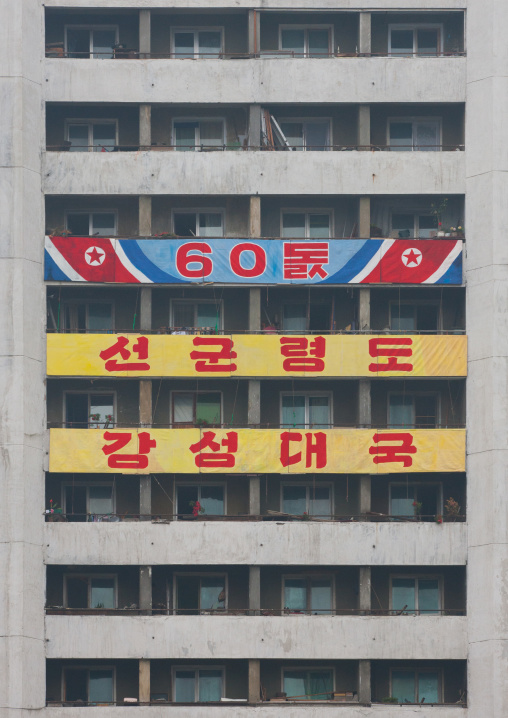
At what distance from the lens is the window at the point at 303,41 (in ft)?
161

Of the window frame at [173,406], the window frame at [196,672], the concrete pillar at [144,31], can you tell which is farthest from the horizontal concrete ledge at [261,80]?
the window frame at [196,672]

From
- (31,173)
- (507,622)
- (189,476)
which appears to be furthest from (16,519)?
(507,622)

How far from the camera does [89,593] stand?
1852 inches

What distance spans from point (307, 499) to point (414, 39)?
19665 mm

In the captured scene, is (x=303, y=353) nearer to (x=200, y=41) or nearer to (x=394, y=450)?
(x=394, y=450)

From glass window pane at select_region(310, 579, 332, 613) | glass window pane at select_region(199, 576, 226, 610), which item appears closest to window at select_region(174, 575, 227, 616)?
glass window pane at select_region(199, 576, 226, 610)

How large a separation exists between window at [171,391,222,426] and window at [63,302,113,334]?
4.16 metres

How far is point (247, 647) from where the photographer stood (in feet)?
146

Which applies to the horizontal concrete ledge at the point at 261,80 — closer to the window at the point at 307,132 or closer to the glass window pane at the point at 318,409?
the window at the point at 307,132

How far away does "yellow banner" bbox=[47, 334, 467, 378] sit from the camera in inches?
1801

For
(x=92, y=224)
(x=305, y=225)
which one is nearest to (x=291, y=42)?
(x=305, y=225)

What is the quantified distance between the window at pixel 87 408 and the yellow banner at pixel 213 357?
8.03 ft

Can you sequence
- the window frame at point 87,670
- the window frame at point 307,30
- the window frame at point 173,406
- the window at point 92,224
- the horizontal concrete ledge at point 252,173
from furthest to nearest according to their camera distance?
the window frame at point 307,30
the window at point 92,224
the window frame at point 173,406
the horizontal concrete ledge at point 252,173
the window frame at point 87,670

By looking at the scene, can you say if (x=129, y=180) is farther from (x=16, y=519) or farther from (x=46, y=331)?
(x=16, y=519)
